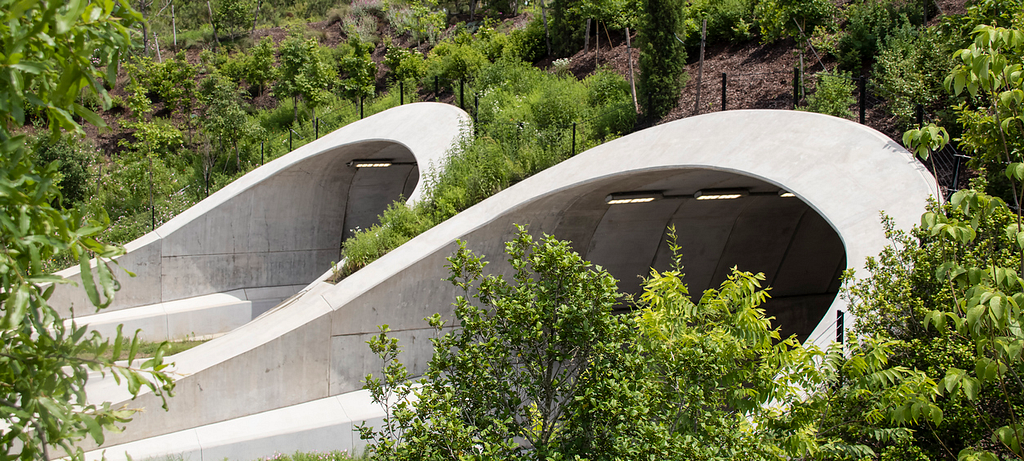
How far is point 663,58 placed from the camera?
1552 centimetres

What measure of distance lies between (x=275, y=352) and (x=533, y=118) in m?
8.89

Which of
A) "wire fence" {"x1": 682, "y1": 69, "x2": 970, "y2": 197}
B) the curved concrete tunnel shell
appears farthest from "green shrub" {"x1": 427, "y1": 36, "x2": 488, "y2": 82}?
the curved concrete tunnel shell

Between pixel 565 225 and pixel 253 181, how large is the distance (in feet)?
32.1

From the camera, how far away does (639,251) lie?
50.5ft

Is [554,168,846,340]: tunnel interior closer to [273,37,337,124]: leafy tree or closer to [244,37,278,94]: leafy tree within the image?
[273,37,337,124]: leafy tree

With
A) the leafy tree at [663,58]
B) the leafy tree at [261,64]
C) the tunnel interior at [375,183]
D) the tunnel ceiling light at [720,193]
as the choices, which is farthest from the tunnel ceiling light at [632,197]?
the leafy tree at [261,64]

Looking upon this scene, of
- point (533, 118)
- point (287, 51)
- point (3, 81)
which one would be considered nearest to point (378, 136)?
point (533, 118)

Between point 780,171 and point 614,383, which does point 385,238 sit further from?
point 614,383

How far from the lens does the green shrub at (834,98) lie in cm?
1181

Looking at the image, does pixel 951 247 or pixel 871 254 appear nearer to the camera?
pixel 951 247

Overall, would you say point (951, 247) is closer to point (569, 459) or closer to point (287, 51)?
point (569, 459)

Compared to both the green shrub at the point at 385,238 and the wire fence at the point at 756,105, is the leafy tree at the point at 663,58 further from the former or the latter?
the green shrub at the point at 385,238

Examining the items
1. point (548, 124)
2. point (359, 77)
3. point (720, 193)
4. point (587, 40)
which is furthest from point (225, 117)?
point (720, 193)

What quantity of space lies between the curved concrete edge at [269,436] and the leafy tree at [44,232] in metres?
7.10
